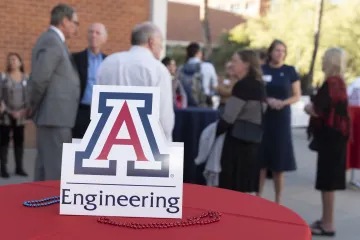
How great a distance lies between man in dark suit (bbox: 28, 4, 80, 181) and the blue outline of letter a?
2.19 meters

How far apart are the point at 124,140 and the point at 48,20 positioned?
7.92 meters

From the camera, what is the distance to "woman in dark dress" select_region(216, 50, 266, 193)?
448 centimetres

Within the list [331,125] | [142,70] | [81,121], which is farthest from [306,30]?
[142,70]

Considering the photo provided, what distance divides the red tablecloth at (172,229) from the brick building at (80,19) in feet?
24.1

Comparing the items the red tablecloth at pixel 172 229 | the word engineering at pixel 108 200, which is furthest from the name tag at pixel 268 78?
Answer: the word engineering at pixel 108 200

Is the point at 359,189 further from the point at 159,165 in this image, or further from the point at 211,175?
the point at 159,165

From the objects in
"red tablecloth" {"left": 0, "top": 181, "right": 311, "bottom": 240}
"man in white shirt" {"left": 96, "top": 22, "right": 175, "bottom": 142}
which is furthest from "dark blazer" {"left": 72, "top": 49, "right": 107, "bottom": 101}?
"red tablecloth" {"left": 0, "top": 181, "right": 311, "bottom": 240}

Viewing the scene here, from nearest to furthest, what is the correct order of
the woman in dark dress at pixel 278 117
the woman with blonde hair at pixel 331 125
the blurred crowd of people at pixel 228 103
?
the blurred crowd of people at pixel 228 103
the woman with blonde hair at pixel 331 125
the woman in dark dress at pixel 278 117

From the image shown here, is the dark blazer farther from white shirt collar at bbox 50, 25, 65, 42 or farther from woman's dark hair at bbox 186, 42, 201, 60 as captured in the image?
woman's dark hair at bbox 186, 42, 201, 60

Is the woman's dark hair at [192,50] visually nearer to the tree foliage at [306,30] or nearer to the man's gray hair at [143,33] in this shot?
the man's gray hair at [143,33]

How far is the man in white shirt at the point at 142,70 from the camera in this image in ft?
13.0

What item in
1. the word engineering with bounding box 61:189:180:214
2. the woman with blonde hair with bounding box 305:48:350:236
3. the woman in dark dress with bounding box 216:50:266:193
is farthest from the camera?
the woman with blonde hair with bounding box 305:48:350:236

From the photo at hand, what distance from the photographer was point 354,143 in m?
7.36

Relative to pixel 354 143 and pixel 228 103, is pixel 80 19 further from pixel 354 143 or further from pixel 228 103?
pixel 228 103
